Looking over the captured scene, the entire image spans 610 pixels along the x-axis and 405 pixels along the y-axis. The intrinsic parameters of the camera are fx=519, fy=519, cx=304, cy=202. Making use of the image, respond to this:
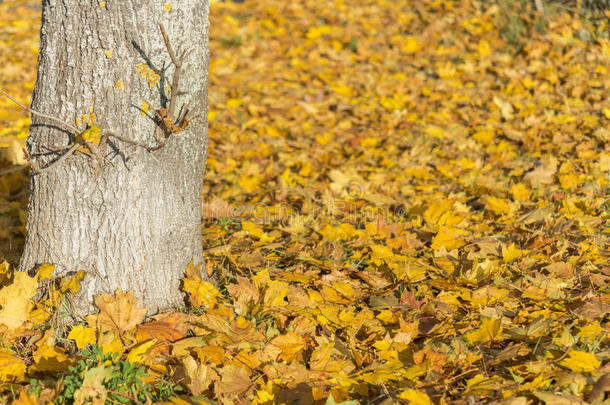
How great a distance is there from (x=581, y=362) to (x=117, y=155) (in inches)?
71.1

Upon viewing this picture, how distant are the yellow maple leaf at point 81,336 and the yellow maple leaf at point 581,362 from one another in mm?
1661

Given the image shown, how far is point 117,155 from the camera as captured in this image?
2.04 m

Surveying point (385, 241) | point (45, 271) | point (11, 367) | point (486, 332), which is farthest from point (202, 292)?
point (486, 332)

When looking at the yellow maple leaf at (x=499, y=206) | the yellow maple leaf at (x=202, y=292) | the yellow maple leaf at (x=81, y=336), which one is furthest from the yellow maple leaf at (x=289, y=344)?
the yellow maple leaf at (x=499, y=206)

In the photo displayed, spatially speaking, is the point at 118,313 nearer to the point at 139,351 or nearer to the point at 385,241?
the point at 139,351

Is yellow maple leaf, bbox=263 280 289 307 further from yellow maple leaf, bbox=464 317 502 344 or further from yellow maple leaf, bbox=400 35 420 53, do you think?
yellow maple leaf, bbox=400 35 420 53

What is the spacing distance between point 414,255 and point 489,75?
291 centimetres

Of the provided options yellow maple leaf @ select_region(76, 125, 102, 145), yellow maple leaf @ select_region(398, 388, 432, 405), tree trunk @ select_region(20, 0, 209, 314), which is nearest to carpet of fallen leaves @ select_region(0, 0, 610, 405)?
yellow maple leaf @ select_region(398, 388, 432, 405)

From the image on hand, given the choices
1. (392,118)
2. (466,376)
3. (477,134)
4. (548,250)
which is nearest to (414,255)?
(548,250)

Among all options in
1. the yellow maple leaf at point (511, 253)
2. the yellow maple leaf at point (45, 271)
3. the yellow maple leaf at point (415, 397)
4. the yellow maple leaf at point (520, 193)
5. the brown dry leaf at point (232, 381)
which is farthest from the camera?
the yellow maple leaf at point (520, 193)

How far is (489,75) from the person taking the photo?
478cm

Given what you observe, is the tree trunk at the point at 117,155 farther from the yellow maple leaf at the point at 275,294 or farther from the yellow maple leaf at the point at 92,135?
the yellow maple leaf at the point at 275,294

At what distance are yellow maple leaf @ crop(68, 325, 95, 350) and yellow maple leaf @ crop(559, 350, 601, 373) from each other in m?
1.66

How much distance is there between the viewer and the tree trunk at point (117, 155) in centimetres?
196
